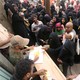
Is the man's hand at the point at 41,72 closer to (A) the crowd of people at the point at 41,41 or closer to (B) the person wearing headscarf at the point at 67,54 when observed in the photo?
(A) the crowd of people at the point at 41,41

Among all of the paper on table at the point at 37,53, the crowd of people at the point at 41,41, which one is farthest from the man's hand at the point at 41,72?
the paper on table at the point at 37,53

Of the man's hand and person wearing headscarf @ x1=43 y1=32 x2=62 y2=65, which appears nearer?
the man's hand

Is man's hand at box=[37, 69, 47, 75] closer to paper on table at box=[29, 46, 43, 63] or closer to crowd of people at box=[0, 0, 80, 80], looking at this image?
crowd of people at box=[0, 0, 80, 80]

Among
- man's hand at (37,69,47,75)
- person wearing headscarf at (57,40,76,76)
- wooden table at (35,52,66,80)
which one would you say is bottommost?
person wearing headscarf at (57,40,76,76)

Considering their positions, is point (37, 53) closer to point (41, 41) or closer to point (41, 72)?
point (41, 72)

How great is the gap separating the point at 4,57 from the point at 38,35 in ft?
9.81

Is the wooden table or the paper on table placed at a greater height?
the paper on table

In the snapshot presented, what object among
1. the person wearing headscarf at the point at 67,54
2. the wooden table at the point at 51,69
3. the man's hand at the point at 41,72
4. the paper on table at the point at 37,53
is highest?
the man's hand at the point at 41,72

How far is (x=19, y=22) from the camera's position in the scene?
8344 millimetres

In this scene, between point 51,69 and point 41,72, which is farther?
point 51,69

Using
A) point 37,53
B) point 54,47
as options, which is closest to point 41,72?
point 37,53

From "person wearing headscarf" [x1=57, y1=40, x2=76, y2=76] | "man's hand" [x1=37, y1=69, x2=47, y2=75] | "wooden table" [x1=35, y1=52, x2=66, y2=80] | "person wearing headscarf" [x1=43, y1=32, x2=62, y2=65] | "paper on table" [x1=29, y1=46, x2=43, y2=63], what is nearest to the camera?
"man's hand" [x1=37, y1=69, x2=47, y2=75]

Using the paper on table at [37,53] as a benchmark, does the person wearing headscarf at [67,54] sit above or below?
below

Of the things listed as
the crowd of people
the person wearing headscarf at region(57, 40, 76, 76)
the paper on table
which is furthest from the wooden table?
the person wearing headscarf at region(57, 40, 76, 76)
